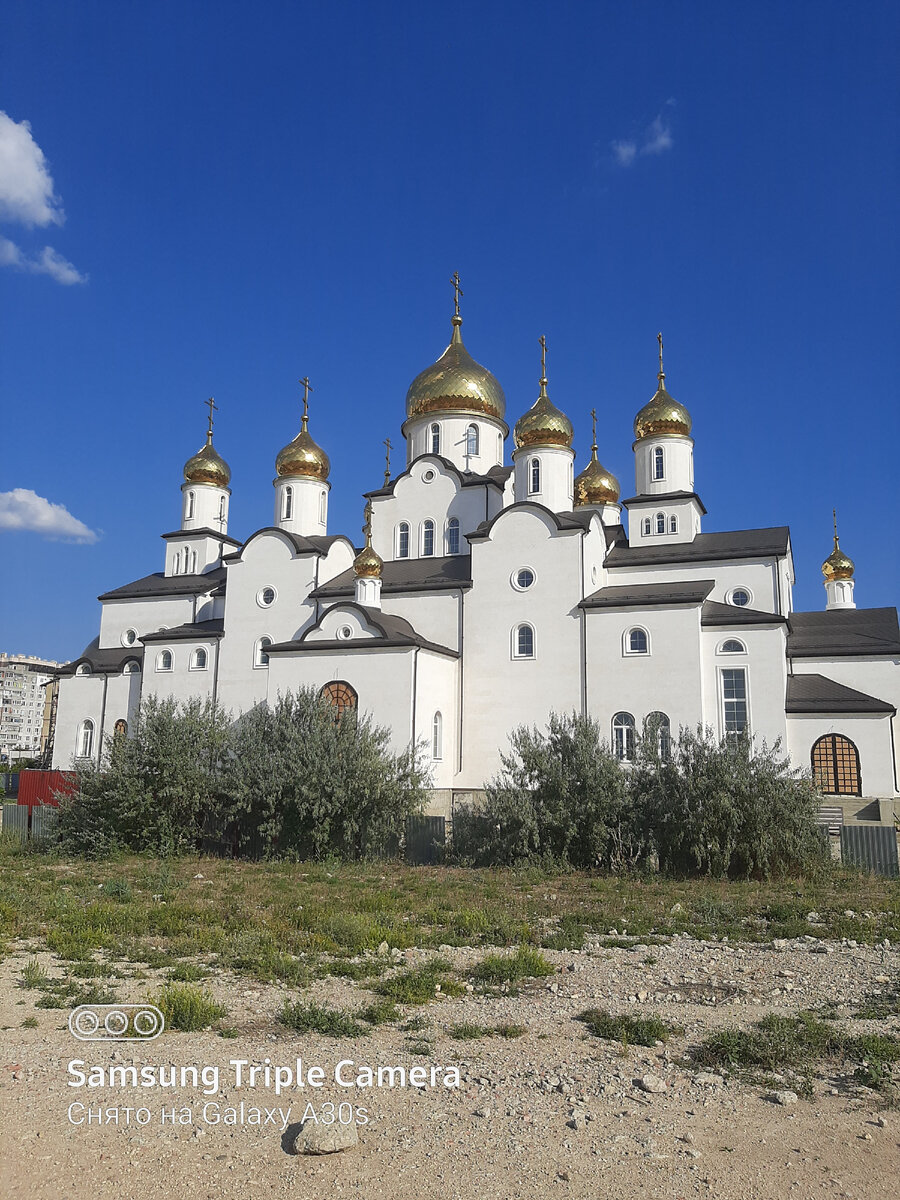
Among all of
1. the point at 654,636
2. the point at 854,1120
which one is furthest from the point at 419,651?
the point at 854,1120

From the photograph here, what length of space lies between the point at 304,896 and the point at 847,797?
44.6ft

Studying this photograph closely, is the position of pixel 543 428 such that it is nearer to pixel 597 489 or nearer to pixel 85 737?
pixel 597 489

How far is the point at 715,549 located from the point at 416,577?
314 inches

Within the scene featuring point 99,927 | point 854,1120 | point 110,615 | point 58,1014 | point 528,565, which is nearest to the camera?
point 854,1120

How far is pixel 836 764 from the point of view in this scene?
67.3 feet

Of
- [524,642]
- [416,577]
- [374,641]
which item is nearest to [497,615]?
[524,642]

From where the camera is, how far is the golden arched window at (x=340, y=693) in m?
20.3

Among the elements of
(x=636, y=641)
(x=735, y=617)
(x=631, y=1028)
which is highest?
(x=735, y=617)

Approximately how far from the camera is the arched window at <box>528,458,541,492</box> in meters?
24.8

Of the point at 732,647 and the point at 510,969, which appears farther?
the point at 732,647

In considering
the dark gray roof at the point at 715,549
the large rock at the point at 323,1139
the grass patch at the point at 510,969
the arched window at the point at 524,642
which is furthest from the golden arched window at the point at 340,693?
the large rock at the point at 323,1139

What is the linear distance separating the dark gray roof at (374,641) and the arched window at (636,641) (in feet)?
13.4

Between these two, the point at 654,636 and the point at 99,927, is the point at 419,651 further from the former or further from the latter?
the point at 99,927

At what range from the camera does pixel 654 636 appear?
→ 808 inches
